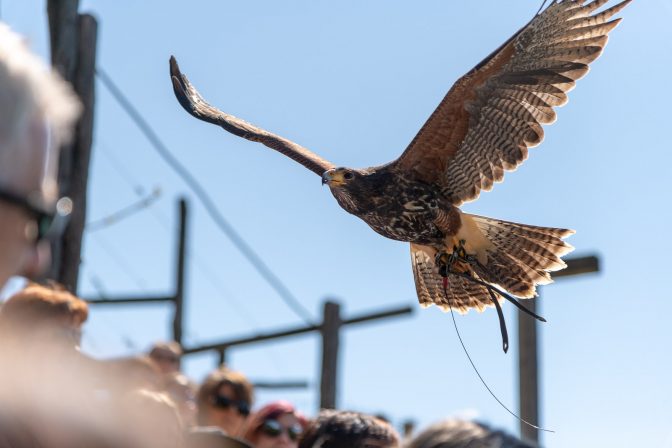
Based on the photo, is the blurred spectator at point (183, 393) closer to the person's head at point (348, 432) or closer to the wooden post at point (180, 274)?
the person's head at point (348, 432)


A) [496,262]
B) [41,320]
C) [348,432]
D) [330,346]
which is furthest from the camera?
[330,346]

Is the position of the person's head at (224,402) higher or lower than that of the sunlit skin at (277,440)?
higher

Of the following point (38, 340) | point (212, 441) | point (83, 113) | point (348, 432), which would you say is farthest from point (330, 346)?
point (38, 340)

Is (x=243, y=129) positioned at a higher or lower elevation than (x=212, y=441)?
higher

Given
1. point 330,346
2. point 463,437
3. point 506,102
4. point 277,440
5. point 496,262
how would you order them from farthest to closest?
1. point 330,346
2. point 496,262
3. point 506,102
4. point 277,440
5. point 463,437

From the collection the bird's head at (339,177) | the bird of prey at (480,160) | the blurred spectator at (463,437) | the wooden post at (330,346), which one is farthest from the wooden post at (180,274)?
the blurred spectator at (463,437)

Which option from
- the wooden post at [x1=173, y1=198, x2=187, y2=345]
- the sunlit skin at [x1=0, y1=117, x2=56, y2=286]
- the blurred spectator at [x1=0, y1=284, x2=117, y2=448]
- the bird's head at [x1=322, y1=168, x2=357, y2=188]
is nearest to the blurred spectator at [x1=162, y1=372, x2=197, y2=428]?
the bird's head at [x1=322, y1=168, x2=357, y2=188]

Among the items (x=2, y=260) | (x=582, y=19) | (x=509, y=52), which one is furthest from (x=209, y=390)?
(x=2, y=260)

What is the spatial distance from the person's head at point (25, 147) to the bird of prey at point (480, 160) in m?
3.65

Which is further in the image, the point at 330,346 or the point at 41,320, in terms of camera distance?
the point at 330,346

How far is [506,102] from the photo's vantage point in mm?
4914

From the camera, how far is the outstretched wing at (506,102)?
463 centimetres

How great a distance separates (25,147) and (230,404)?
11.0ft

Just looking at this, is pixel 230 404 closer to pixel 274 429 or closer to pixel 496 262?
pixel 274 429
